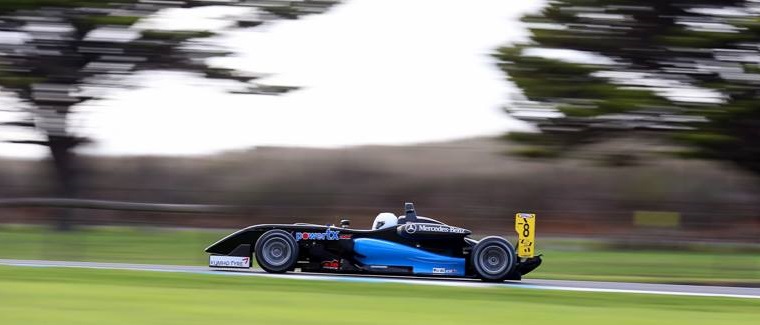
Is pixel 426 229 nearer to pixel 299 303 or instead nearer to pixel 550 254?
pixel 299 303

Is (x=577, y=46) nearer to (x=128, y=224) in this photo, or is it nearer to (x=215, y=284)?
(x=128, y=224)

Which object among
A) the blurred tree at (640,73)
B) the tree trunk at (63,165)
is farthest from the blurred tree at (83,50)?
the blurred tree at (640,73)

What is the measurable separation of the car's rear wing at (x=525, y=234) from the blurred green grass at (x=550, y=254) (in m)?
1.93

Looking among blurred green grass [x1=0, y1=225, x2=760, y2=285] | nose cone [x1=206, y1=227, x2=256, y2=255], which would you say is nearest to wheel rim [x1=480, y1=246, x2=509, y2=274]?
blurred green grass [x1=0, y1=225, x2=760, y2=285]

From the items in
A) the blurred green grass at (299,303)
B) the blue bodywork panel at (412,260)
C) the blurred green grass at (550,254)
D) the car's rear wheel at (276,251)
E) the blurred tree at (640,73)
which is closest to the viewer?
the blurred green grass at (299,303)

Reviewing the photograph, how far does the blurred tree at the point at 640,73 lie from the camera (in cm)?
2336

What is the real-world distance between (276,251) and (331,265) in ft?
2.49

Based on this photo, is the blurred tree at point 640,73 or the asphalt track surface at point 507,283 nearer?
the asphalt track surface at point 507,283

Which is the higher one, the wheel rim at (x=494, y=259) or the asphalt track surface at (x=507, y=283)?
the wheel rim at (x=494, y=259)

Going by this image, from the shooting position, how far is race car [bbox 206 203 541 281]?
14273 mm

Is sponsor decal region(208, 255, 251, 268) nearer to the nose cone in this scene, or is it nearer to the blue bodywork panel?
the nose cone

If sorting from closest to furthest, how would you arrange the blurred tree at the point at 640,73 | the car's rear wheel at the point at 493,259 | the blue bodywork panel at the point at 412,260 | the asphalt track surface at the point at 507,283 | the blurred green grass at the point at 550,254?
the asphalt track surface at the point at 507,283
the car's rear wheel at the point at 493,259
the blue bodywork panel at the point at 412,260
the blurred green grass at the point at 550,254
the blurred tree at the point at 640,73

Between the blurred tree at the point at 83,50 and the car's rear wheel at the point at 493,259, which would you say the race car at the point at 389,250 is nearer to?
the car's rear wheel at the point at 493,259

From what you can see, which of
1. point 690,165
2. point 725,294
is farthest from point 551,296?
point 690,165
